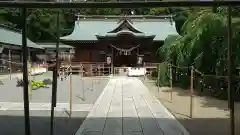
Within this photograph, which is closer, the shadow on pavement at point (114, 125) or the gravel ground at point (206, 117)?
the shadow on pavement at point (114, 125)

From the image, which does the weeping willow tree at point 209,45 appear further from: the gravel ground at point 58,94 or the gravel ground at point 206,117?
the gravel ground at point 58,94

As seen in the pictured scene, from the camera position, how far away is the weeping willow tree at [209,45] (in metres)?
11.1

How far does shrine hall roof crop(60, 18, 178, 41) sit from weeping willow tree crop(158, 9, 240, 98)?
58.4 feet

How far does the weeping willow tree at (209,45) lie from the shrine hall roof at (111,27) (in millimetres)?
17788

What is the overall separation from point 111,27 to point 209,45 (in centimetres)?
2277

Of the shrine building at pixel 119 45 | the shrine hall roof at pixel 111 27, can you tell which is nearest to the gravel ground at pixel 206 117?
the shrine building at pixel 119 45

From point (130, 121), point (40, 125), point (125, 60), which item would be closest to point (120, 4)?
point (40, 125)

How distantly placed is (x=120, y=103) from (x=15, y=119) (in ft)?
12.0

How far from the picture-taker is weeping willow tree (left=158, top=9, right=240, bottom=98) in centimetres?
1110

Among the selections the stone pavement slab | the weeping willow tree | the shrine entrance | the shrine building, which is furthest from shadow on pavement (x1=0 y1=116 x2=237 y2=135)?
the shrine entrance

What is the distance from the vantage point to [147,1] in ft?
12.1

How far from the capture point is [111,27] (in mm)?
34625

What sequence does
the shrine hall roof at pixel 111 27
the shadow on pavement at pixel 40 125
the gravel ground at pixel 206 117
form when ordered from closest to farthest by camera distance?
the shadow on pavement at pixel 40 125 < the gravel ground at pixel 206 117 < the shrine hall roof at pixel 111 27

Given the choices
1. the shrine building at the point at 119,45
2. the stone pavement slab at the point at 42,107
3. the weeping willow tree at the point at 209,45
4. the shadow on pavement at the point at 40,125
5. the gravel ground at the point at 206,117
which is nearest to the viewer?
the shadow on pavement at the point at 40,125
